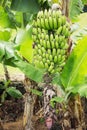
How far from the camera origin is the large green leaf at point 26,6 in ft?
9.21

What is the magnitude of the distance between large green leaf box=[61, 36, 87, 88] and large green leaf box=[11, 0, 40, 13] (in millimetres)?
654

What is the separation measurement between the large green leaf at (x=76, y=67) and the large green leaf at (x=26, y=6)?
0.65m

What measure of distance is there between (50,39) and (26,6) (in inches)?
29.6

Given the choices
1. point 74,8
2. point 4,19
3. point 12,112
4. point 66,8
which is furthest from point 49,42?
point 12,112

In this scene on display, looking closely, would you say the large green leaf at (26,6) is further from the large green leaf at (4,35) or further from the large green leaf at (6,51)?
the large green leaf at (6,51)

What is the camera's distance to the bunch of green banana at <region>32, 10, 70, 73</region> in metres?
2.20

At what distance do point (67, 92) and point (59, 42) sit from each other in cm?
48

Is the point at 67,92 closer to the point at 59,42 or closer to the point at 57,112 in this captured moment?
the point at 57,112

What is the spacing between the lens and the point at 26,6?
9.29ft

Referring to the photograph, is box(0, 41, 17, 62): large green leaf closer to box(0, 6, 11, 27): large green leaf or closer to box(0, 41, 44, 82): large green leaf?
box(0, 41, 44, 82): large green leaf

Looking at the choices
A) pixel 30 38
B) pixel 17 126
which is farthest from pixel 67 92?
pixel 17 126

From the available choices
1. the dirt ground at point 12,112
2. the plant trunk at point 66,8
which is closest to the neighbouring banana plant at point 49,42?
the plant trunk at point 66,8

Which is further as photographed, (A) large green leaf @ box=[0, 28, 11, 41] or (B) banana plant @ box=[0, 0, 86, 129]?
(A) large green leaf @ box=[0, 28, 11, 41]

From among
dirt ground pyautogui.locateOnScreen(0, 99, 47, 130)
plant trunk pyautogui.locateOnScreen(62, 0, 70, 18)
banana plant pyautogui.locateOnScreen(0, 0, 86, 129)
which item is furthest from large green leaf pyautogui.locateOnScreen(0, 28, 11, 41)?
dirt ground pyautogui.locateOnScreen(0, 99, 47, 130)
